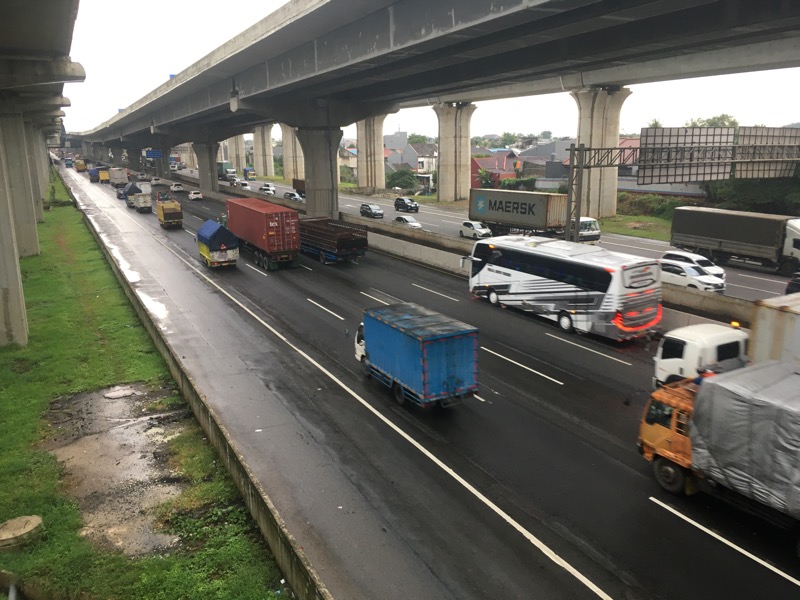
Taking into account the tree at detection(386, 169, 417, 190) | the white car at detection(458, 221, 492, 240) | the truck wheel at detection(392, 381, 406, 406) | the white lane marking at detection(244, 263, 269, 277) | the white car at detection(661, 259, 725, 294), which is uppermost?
the tree at detection(386, 169, 417, 190)

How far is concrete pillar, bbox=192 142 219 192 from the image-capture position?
299 feet

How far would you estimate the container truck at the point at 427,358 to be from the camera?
56.6 feet

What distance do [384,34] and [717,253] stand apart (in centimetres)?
2950

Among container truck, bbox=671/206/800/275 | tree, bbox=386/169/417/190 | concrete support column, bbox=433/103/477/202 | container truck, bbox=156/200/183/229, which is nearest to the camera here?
container truck, bbox=671/206/800/275

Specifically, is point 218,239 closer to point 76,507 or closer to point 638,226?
point 76,507

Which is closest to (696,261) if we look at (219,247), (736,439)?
(736,439)

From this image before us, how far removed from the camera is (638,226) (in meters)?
62.1

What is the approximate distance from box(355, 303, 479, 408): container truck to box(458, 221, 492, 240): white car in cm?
3418

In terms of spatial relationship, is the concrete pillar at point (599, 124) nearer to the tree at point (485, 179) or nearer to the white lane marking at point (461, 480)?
the tree at point (485, 179)

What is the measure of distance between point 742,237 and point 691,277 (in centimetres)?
1086

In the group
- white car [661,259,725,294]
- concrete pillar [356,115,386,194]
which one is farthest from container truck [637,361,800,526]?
concrete pillar [356,115,386,194]

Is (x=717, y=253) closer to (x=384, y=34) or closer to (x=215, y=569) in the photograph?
(x=384, y=34)

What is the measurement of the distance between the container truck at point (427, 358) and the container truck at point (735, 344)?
6544 mm

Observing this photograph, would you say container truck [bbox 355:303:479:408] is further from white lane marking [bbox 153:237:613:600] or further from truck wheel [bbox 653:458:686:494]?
truck wheel [bbox 653:458:686:494]
